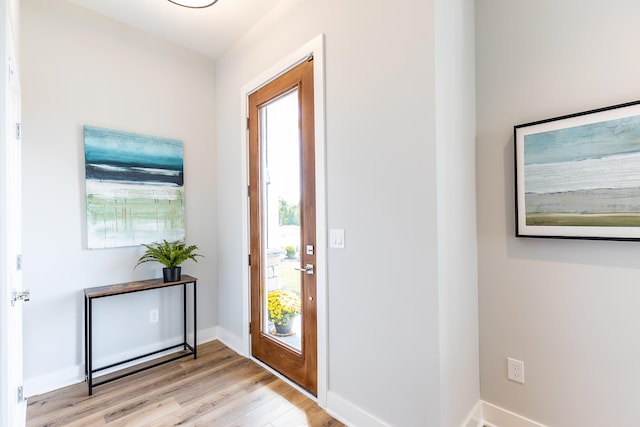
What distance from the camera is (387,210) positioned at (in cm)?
165

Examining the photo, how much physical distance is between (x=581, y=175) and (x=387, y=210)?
1.00 meters

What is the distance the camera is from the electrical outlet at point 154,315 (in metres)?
2.74

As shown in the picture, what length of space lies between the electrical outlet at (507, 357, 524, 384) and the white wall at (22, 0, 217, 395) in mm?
2790

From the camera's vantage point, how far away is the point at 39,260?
7.21 ft

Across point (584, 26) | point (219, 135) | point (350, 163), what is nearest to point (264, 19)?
point (219, 135)

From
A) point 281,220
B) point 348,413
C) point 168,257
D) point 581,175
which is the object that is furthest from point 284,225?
point 581,175

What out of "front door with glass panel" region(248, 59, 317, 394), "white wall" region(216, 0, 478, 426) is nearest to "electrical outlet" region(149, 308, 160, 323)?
"front door with glass panel" region(248, 59, 317, 394)

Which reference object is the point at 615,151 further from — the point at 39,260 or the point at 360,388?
the point at 39,260

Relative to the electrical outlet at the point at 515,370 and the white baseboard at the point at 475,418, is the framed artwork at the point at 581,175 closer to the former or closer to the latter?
the electrical outlet at the point at 515,370

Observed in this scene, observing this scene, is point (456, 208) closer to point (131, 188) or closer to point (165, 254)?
point (165, 254)

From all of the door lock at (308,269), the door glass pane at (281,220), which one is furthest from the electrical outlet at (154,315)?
the door lock at (308,269)

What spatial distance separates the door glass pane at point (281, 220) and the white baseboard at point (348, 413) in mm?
446

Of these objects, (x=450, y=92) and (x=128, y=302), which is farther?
(x=128, y=302)

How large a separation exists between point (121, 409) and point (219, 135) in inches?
97.7
